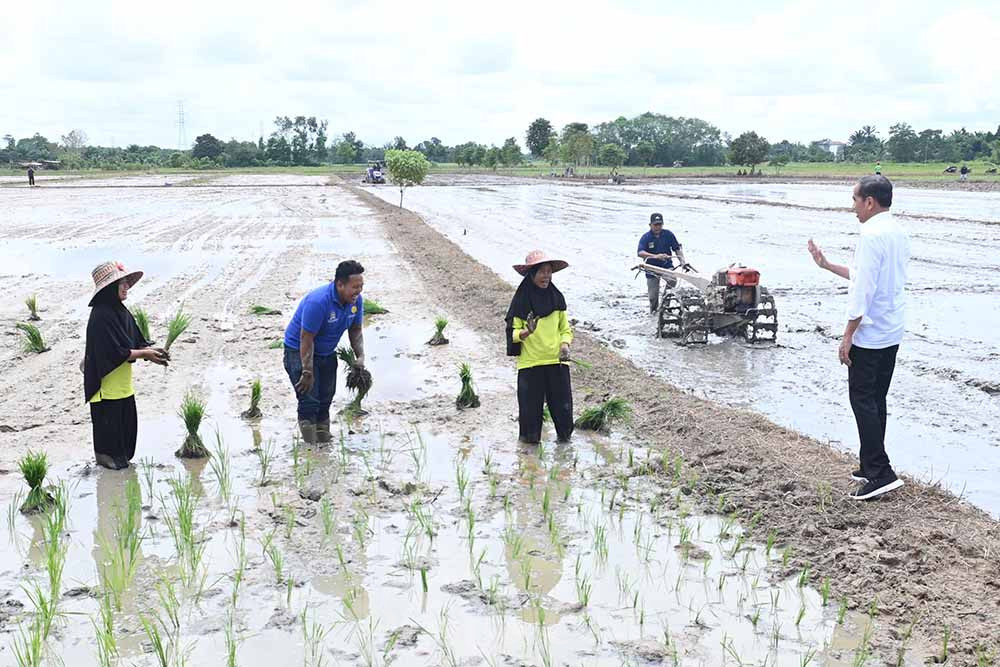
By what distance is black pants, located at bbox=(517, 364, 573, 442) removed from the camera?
697cm

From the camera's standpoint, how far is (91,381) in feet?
20.7

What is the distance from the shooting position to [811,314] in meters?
13.2

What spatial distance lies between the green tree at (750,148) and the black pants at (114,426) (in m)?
77.6

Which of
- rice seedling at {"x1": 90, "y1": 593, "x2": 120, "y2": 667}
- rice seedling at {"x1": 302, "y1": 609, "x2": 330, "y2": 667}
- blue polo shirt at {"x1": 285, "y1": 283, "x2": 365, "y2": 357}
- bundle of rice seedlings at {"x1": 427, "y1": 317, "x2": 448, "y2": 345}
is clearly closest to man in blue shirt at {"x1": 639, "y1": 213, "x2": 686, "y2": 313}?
bundle of rice seedlings at {"x1": 427, "y1": 317, "x2": 448, "y2": 345}

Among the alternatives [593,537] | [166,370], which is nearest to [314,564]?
[593,537]

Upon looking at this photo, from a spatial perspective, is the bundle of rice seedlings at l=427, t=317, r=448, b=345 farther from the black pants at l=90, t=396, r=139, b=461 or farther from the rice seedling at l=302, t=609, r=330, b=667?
the rice seedling at l=302, t=609, r=330, b=667

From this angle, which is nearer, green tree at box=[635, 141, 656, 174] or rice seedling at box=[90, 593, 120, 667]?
rice seedling at box=[90, 593, 120, 667]

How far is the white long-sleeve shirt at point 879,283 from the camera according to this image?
17.7ft

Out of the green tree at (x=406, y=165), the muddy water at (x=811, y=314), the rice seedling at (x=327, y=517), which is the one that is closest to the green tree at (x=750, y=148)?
the muddy water at (x=811, y=314)

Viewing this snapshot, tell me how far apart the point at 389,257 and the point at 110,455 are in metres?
13.3

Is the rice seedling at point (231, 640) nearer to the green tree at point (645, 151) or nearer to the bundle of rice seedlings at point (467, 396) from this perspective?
the bundle of rice seedlings at point (467, 396)

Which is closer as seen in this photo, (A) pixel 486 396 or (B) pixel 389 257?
(A) pixel 486 396

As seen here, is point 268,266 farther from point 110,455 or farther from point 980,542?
point 980,542

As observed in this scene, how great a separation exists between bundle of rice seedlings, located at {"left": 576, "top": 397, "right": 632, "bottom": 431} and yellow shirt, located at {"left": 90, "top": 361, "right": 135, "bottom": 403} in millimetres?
3417
